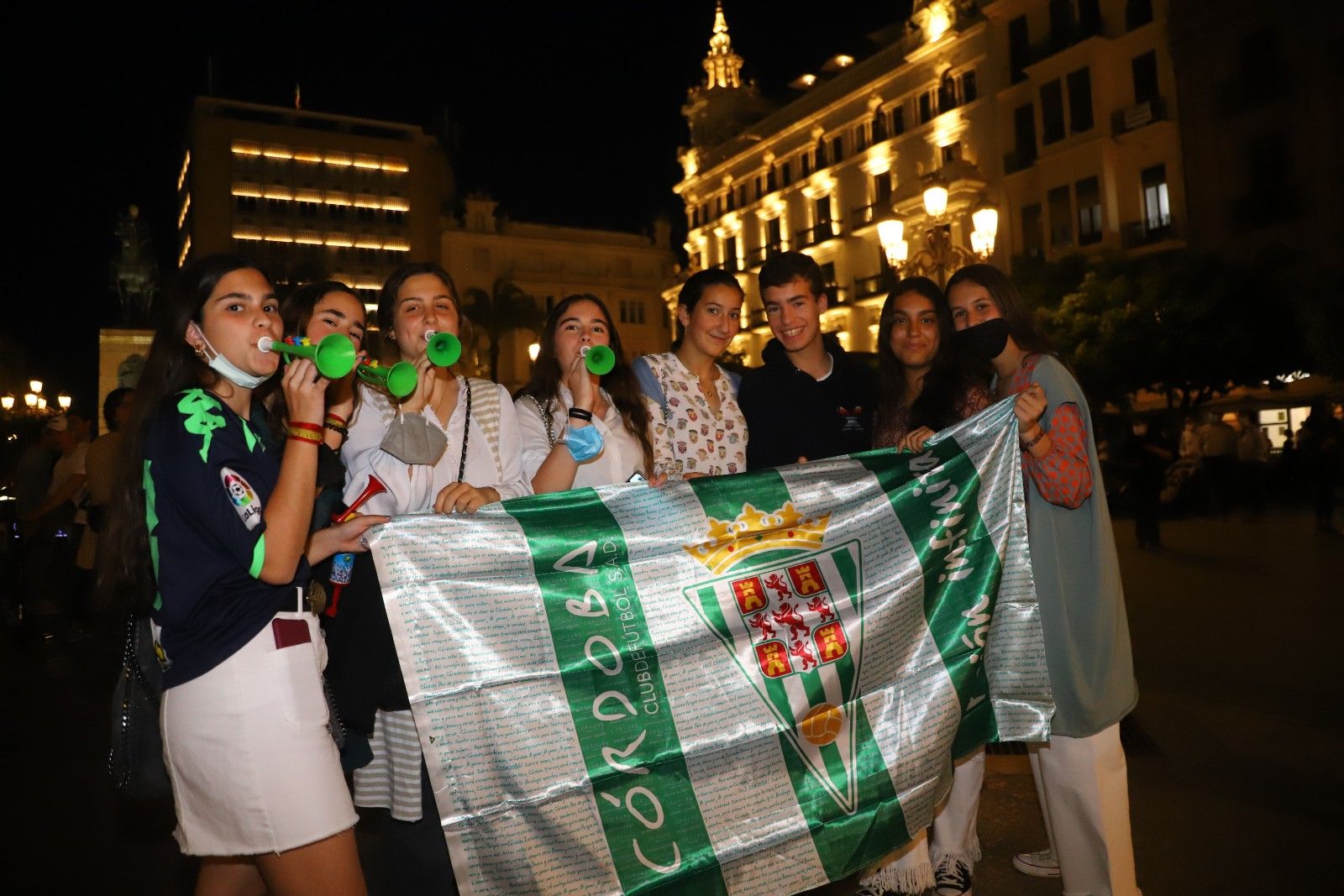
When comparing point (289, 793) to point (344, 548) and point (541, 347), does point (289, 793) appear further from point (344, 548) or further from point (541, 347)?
point (541, 347)

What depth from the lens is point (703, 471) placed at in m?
3.53

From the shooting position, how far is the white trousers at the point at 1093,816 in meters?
2.88

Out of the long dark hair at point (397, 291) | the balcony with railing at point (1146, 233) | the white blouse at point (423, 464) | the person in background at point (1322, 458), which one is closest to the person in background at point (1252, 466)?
the person in background at point (1322, 458)

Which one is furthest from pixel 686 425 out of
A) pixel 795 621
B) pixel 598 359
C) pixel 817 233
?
pixel 817 233

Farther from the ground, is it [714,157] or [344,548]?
[714,157]

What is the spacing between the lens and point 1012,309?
324 centimetres

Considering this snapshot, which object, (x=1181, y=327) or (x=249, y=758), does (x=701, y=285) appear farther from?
(x=1181, y=327)

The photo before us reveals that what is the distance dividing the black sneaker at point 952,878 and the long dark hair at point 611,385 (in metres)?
1.73

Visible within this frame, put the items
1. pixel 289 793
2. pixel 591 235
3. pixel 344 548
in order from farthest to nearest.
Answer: pixel 591 235, pixel 344 548, pixel 289 793

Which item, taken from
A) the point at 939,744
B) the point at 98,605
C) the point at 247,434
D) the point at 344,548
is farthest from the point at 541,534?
the point at 939,744

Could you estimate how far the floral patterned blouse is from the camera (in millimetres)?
3514

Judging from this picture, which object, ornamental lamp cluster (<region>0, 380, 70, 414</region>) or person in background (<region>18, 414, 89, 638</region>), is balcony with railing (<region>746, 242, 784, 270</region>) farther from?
person in background (<region>18, 414, 89, 638</region>)

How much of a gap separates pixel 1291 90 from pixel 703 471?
2485cm

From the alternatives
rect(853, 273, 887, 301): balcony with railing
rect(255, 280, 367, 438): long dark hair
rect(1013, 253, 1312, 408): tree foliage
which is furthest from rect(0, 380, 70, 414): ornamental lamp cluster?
rect(255, 280, 367, 438): long dark hair
